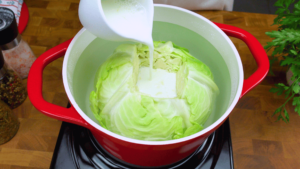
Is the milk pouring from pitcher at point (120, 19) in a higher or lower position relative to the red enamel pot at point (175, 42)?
higher

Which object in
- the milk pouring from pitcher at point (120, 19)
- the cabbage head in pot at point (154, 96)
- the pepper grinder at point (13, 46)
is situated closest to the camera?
the milk pouring from pitcher at point (120, 19)

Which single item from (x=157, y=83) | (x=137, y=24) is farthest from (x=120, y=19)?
(x=157, y=83)

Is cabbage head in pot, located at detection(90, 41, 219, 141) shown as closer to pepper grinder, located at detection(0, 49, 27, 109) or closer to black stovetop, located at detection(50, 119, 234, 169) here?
black stovetop, located at detection(50, 119, 234, 169)

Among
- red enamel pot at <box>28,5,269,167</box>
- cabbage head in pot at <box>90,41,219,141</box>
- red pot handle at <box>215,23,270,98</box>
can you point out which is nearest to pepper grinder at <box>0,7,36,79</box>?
red enamel pot at <box>28,5,269,167</box>

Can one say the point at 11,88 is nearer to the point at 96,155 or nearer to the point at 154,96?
the point at 96,155

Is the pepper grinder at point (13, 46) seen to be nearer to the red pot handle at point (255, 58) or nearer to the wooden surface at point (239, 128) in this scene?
the wooden surface at point (239, 128)

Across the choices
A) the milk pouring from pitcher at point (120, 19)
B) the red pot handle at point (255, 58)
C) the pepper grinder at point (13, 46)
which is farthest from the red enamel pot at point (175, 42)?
the pepper grinder at point (13, 46)

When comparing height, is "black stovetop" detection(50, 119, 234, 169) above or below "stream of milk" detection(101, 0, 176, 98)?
below
